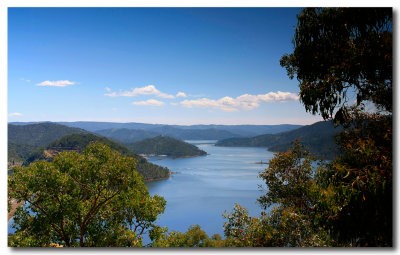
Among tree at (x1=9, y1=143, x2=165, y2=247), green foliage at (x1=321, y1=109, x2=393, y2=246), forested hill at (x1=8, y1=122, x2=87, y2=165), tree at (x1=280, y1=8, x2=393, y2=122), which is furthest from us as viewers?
forested hill at (x1=8, y1=122, x2=87, y2=165)

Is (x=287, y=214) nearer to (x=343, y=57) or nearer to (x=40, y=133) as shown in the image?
(x=343, y=57)

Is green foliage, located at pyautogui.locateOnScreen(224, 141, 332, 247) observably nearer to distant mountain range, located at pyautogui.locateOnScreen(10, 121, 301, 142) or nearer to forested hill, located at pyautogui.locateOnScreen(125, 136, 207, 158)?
forested hill, located at pyautogui.locateOnScreen(125, 136, 207, 158)

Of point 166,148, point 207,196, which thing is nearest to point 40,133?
point 166,148

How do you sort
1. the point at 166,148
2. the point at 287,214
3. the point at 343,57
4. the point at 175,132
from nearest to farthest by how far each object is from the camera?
the point at 343,57, the point at 287,214, the point at 166,148, the point at 175,132

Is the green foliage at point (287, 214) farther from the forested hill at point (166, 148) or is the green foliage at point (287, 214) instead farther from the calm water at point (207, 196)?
the forested hill at point (166, 148)

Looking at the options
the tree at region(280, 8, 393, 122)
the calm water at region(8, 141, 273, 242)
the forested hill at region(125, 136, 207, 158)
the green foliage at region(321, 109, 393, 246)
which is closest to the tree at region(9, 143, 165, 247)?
the green foliage at region(321, 109, 393, 246)
